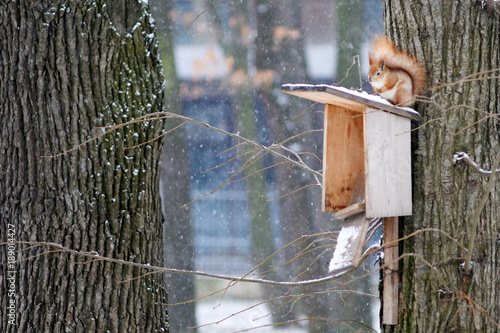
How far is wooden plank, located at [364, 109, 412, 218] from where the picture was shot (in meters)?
1.99

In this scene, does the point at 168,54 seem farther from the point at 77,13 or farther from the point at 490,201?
the point at 490,201

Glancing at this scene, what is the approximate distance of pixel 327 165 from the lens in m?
2.25

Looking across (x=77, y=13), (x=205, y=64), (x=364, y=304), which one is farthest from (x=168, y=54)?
(x=77, y=13)

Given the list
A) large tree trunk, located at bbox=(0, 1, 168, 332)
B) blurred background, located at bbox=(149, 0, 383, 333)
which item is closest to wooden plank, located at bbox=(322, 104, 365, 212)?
large tree trunk, located at bbox=(0, 1, 168, 332)

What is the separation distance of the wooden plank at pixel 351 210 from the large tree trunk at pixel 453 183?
0.71 feet

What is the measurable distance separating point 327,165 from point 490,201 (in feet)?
2.08

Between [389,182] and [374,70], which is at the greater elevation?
[374,70]

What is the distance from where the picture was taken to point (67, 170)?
2709 mm

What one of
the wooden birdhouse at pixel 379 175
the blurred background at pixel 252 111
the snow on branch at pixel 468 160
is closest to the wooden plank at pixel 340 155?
the wooden birdhouse at pixel 379 175

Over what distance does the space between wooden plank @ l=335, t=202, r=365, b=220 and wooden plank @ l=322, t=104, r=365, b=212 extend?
0.29ft

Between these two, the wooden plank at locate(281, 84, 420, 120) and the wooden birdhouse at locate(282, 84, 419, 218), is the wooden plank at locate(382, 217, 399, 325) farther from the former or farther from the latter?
the wooden plank at locate(281, 84, 420, 120)

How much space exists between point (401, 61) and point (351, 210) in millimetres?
608

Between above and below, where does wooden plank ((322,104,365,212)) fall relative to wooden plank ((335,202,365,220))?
above

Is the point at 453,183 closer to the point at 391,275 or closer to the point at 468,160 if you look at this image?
the point at 468,160
